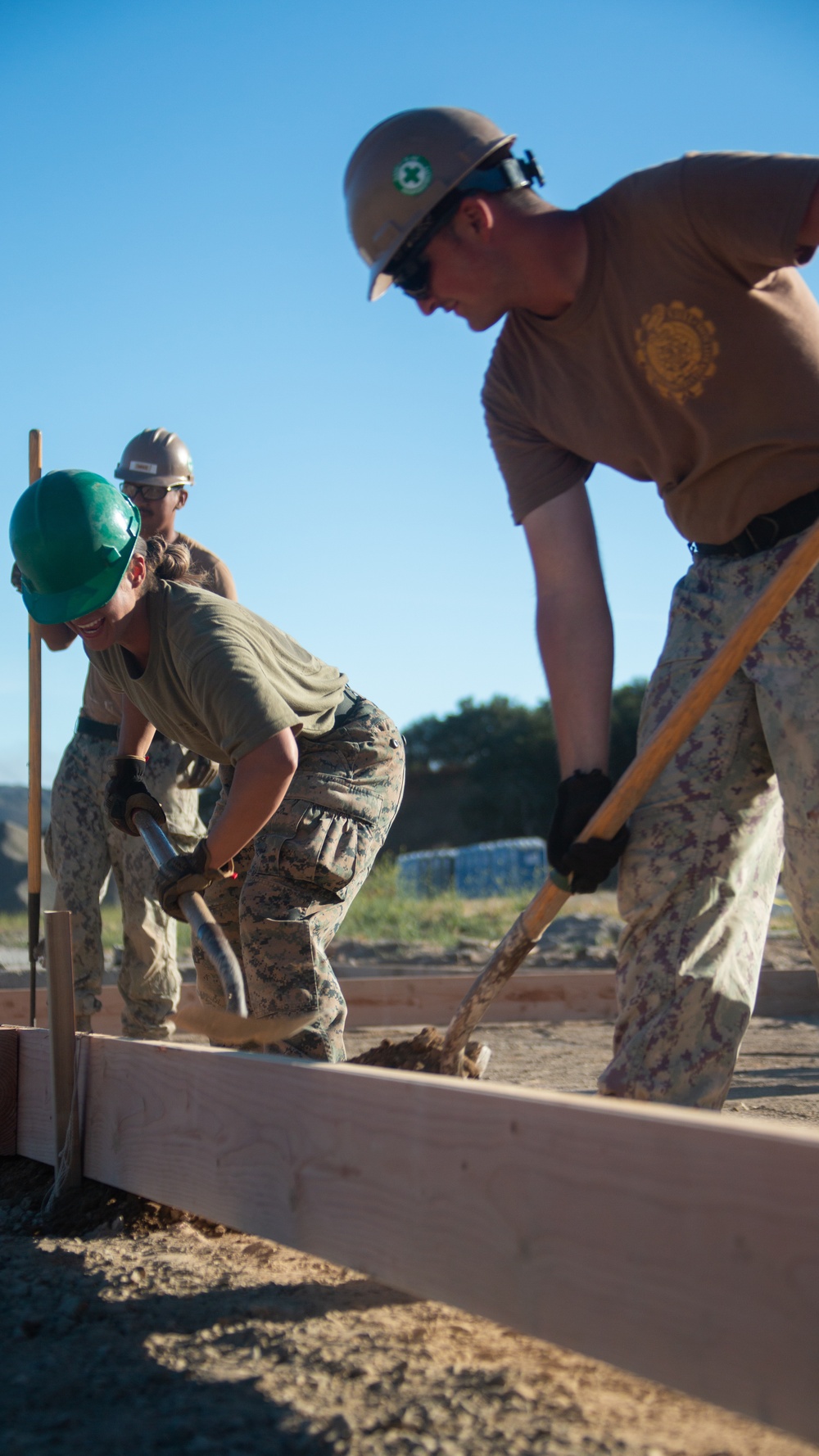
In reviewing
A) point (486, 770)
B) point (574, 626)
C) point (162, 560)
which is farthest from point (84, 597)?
point (486, 770)

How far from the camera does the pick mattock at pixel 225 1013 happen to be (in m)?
2.34

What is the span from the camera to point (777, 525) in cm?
213

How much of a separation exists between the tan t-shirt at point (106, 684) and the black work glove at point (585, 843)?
6.22 ft

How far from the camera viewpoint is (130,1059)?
8.20 feet

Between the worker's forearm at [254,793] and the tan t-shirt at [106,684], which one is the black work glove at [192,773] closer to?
the tan t-shirt at [106,684]

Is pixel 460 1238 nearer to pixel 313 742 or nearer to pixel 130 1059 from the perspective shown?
pixel 130 1059

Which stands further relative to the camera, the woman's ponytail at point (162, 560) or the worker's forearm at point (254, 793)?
the woman's ponytail at point (162, 560)

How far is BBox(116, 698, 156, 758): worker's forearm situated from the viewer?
354 centimetres

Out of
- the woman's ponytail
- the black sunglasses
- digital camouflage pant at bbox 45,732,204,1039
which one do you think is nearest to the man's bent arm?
the black sunglasses

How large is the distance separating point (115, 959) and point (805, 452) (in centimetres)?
718

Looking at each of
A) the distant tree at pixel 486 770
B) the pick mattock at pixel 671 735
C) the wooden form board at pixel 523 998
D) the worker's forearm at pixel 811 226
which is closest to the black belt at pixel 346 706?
the pick mattock at pixel 671 735

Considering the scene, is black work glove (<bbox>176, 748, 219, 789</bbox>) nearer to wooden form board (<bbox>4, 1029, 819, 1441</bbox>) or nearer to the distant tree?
wooden form board (<bbox>4, 1029, 819, 1441</bbox>)

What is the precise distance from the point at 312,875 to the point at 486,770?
122 ft

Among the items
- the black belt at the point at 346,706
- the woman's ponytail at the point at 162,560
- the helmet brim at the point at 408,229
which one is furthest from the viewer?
the black belt at the point at 346,706
